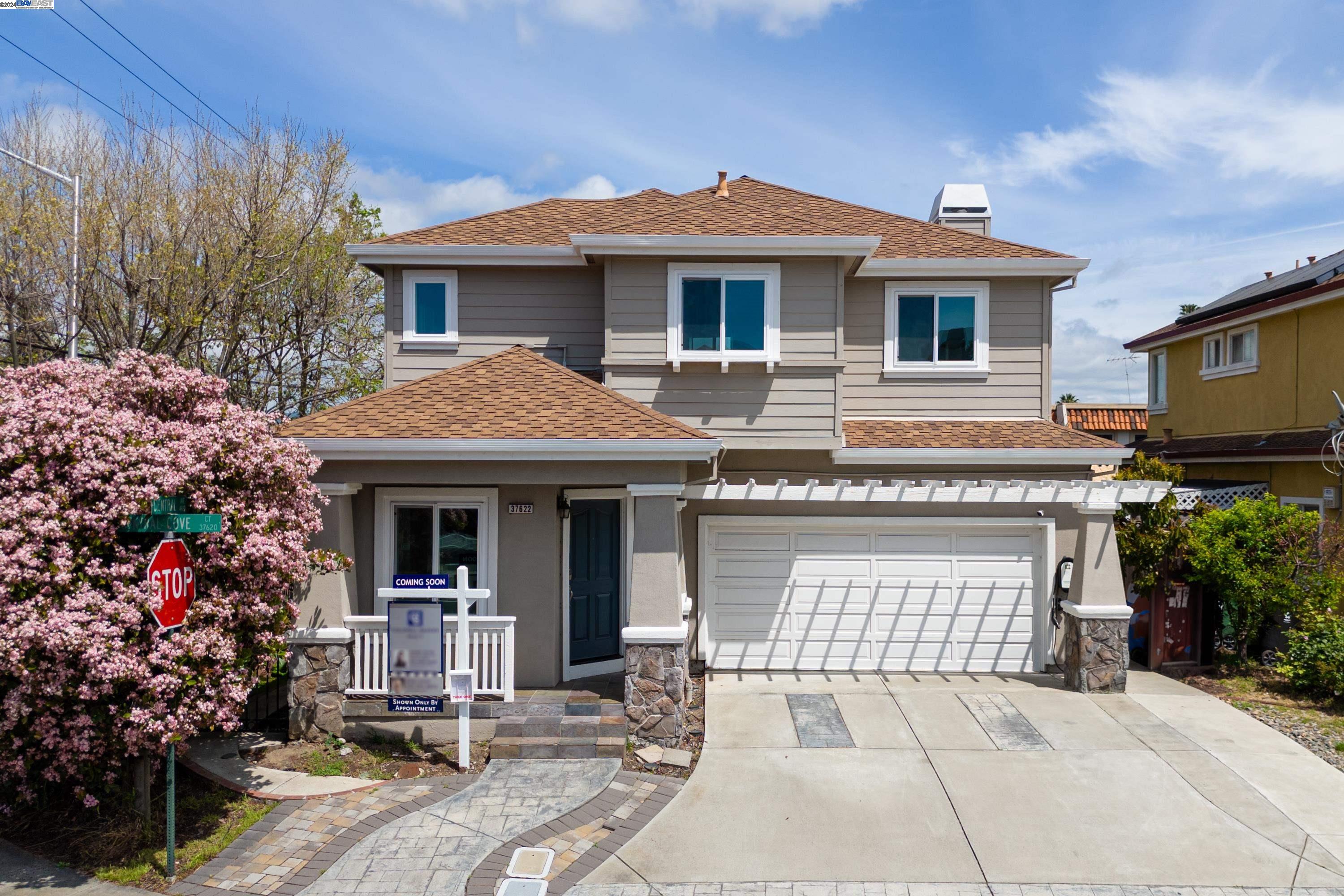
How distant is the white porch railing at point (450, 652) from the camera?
25.2 feet

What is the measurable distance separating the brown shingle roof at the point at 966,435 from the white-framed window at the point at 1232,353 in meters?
6.16

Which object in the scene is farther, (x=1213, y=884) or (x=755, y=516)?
(x=755, y=516)

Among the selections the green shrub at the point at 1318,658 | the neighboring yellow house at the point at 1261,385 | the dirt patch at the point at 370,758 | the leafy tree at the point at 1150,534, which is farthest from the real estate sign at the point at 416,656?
the neighboring yellow house at the point at 1261,385

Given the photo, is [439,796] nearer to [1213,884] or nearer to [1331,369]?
[1213,884]

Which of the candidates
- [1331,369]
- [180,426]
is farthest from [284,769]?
[1331,369]

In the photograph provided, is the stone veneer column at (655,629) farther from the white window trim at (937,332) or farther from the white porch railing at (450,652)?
the white window trim at (937,332)

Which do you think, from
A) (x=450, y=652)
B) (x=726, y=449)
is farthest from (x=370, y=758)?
(x=726, y=449)

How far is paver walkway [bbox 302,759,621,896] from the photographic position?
532cm

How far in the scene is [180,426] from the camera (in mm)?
6047

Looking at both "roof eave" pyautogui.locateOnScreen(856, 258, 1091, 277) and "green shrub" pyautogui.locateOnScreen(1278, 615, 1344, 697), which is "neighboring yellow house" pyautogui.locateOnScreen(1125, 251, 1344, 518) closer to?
Answer: "green shrub" pyautogui.locateOnScreen(1278, 615, 1344, 697)

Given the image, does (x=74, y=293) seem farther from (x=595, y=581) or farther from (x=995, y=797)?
(x=995, y=797)

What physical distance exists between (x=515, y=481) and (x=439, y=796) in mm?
2939

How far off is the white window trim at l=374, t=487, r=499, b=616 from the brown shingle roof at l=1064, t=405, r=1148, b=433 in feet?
80.6

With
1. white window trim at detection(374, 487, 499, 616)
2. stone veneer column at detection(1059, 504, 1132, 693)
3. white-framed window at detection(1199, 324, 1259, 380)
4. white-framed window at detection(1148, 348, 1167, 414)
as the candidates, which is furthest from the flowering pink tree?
white-framed window at detection(1148, 348, 1167, 414)
